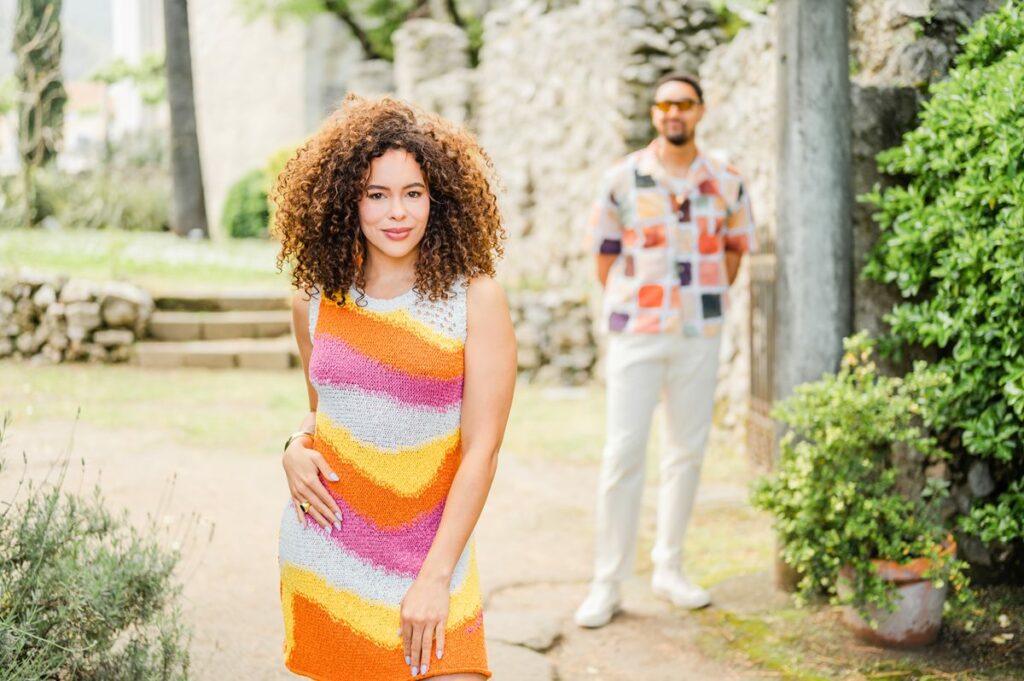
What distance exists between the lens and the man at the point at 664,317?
12.8 feet

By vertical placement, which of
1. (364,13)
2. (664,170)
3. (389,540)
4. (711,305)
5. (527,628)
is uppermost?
(364,13)

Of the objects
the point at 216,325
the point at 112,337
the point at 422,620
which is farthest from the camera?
the point at 216,325

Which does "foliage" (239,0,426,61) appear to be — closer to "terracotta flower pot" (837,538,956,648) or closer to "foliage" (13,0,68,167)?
"foliage" (13,0,68,167)

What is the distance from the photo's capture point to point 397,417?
1.90m

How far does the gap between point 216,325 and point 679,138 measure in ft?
23.3

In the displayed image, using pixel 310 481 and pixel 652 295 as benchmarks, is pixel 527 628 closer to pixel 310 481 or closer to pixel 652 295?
pixel 652 295

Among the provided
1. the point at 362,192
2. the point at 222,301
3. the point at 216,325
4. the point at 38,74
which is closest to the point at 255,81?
the point at 38,74

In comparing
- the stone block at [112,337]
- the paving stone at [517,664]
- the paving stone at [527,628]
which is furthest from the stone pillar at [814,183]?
the stone block at [112,337]

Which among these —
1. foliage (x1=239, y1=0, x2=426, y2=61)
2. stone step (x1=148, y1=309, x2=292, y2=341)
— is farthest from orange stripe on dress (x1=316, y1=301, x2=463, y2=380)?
foliage (x1=239, y1=0, x2=426, y2=61)

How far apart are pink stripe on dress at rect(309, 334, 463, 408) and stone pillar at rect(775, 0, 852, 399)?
7.51 feet

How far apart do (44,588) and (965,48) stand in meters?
3.46

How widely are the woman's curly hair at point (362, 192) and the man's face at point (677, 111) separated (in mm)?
1984

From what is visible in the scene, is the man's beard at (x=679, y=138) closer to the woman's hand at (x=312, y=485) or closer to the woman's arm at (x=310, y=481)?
the woman's arm at (x=310, y=481)

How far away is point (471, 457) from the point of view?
74.3 inches
